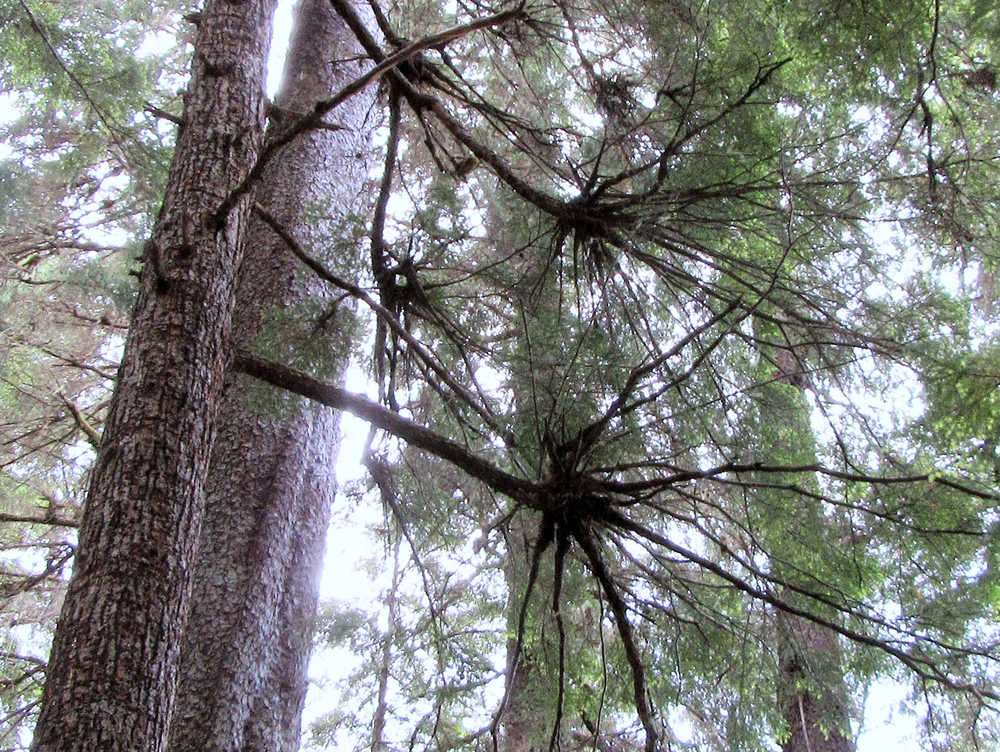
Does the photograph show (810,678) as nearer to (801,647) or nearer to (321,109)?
(801,647)

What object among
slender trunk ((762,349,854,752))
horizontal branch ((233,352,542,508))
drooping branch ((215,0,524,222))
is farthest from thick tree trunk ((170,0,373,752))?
slender trunk ((762,349,854,752))

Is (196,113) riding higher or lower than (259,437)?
higher

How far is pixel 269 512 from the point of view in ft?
10.8

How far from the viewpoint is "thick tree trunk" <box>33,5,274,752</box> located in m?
1.88

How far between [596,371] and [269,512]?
140cm

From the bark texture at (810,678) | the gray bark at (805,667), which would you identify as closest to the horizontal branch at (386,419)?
the gray bark at (805,667)

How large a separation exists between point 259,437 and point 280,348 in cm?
39

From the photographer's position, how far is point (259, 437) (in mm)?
3426

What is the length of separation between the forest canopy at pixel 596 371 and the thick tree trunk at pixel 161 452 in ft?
0.03

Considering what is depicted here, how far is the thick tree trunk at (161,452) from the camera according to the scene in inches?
74.0

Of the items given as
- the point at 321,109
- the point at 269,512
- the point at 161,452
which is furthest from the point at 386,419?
the point at 321,109

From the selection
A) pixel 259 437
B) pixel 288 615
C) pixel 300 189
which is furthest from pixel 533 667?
pixel 300 189

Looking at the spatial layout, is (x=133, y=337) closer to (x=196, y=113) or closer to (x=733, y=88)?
(x=196, y=113)

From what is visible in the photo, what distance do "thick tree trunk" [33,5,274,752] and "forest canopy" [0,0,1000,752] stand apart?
1 cm
